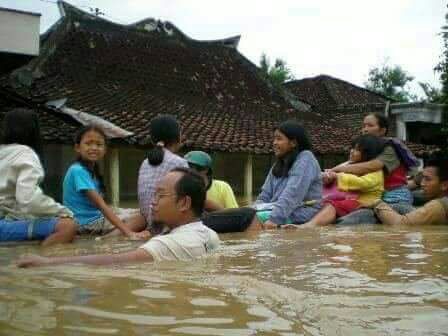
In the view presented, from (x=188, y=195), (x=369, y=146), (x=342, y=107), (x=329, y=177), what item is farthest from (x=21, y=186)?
(x=342, y=107)

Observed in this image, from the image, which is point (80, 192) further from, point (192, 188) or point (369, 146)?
point (369, 146)

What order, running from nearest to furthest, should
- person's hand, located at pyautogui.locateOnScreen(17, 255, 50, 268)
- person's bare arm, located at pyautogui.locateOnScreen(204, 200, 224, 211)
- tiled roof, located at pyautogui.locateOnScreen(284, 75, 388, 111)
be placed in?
person's hand, located at pyautogui.locateOnScreen(17, 255, 50, 268) < person's bare arm, located at pyautogui.locateOnScreen(204, 200, 224, 211) < tiled roof, located at pyautogui.locateOnScreen(284, 75, 388, 111)

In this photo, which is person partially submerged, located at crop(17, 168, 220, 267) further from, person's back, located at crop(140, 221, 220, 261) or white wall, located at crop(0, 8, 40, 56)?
white wall, located at crop(0, 8, 40, 56)

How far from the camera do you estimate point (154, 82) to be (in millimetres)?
18391

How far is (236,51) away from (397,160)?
17323 mm

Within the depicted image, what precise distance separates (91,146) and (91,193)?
0.40 meters

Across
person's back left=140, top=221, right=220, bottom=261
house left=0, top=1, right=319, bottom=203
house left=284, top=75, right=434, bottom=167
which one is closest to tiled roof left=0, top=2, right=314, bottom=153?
house left=0, top=1, right=319, bottom=203

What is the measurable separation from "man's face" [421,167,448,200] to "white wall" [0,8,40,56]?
26.4ft

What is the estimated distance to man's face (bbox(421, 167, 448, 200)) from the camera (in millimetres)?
6469

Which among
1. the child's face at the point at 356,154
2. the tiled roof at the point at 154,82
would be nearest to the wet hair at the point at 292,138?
the child's face at the point at 356,154

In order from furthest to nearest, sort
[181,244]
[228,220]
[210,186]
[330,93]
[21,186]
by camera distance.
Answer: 1. [330,93]
2. [210,186]
3. [228,220]
4. [21,186]
5. [181,244]

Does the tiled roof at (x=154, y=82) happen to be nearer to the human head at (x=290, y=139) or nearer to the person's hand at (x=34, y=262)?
the human head at (x=290, y=139)

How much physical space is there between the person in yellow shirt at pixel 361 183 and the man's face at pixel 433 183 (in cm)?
44

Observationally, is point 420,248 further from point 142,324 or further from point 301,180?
point 142,324
